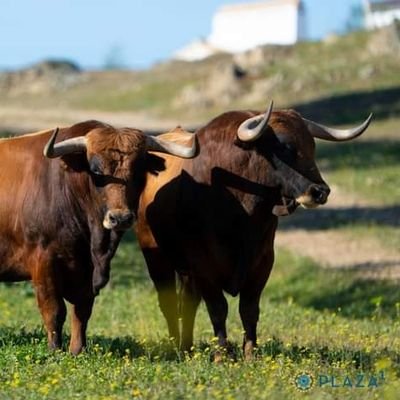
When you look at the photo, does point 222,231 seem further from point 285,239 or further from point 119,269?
point 285,239

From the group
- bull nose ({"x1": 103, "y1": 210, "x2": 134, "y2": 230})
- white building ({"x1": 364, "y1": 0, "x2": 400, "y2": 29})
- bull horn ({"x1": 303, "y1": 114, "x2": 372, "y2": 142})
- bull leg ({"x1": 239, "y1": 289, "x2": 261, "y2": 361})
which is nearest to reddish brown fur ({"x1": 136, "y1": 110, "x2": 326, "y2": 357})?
bull leg ({"x1": 239, "y1": 289, "x2": 261, "y2": 361})

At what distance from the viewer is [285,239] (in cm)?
2306

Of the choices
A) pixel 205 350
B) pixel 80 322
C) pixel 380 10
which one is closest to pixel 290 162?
pixel 205 350

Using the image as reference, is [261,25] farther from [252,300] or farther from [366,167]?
[252,300]

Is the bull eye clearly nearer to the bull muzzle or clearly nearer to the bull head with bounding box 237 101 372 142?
the bull head with bounding box 237 101 372 142

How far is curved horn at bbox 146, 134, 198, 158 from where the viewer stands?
1096 centimetres

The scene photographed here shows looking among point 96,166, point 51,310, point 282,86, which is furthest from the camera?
point 282,86

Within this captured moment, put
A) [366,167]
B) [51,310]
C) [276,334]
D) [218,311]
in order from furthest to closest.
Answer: [366,167], [276,334], [218,311], [51,310]

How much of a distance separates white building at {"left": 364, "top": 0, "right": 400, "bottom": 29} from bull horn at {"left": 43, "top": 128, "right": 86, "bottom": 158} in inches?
2696

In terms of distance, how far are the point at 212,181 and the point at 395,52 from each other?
3693 centimetres

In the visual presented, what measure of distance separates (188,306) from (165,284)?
0.36 metres

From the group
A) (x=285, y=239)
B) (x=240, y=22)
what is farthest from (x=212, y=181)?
(x=240, y=22)

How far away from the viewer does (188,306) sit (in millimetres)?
12320

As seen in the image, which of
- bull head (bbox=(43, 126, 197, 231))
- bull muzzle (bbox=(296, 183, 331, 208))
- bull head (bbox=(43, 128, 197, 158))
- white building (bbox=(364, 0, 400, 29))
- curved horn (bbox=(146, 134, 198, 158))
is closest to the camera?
bull head (bbox=(43, 126, 197, 231))
